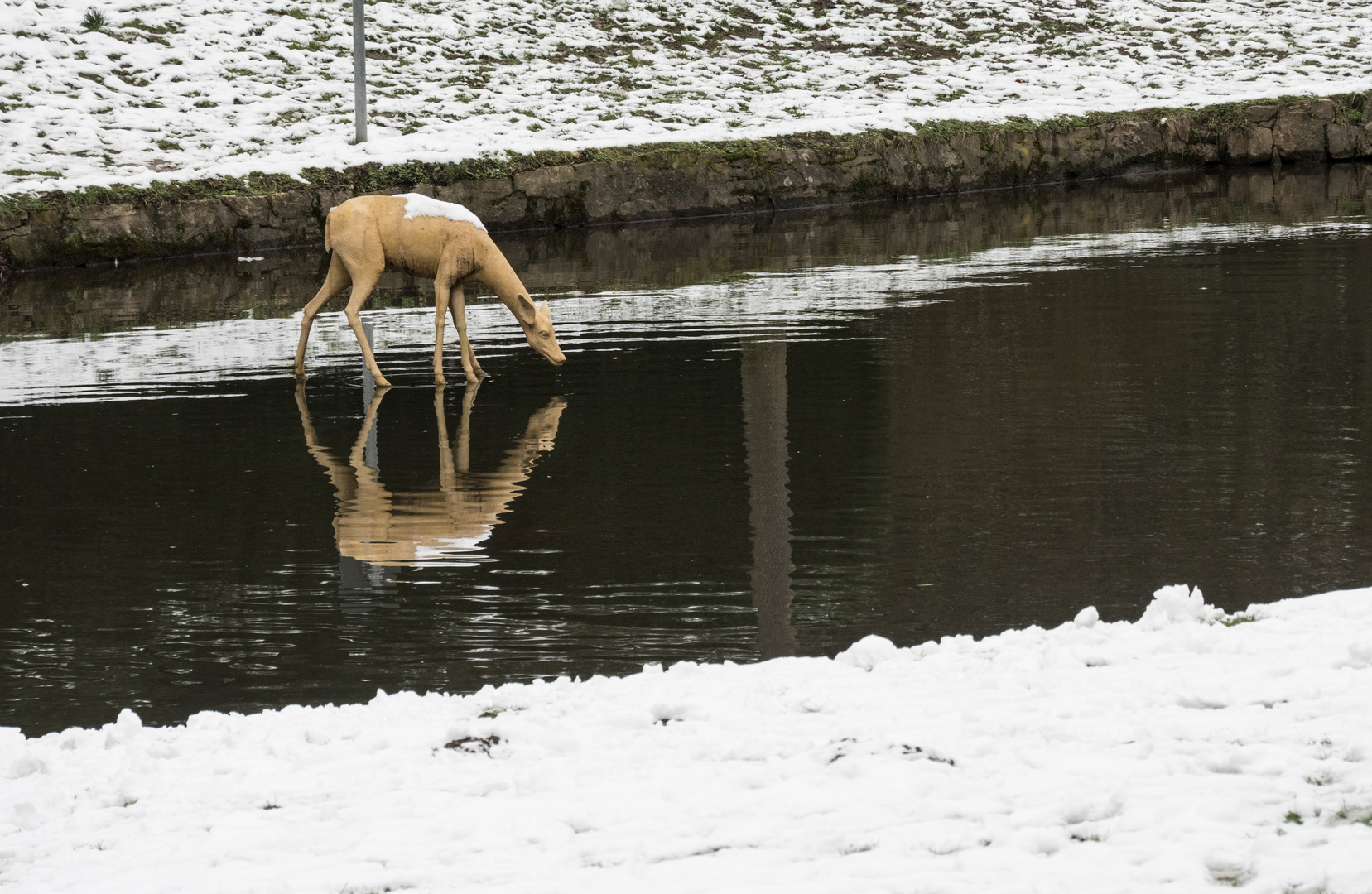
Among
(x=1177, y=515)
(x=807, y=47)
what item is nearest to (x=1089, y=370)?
(x=1177, y=515)

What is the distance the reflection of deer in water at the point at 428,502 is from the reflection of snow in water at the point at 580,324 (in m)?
2.78

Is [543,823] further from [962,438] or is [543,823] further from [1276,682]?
[962,438]

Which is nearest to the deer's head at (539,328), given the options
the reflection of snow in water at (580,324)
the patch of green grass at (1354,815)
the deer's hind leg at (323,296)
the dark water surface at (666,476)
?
A: the dark water surface at (666,476)

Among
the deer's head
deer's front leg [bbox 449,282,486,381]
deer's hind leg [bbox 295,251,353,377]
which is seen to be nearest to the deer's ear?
the deer's head

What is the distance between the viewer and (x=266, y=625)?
6289 millimetres

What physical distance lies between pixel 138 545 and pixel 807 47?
87.6 ft

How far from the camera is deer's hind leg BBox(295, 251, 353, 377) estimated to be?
12031 mm

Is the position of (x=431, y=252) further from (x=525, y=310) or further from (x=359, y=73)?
(x=359, y=73)

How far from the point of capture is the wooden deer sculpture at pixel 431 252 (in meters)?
11.8

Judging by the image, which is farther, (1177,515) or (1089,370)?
(1089,370)

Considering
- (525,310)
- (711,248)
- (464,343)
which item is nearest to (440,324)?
(464,343)

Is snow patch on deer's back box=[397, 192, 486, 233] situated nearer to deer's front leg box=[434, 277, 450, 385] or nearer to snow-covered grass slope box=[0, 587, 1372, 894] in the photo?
deer's front leg box=[434, 277, 450, 385]

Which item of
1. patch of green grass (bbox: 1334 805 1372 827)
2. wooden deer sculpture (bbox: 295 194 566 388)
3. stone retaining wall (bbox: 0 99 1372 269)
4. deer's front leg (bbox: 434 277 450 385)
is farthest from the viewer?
stone retaining wall (bbox: 0 99 1372 269)

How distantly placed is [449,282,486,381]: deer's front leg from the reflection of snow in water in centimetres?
121
